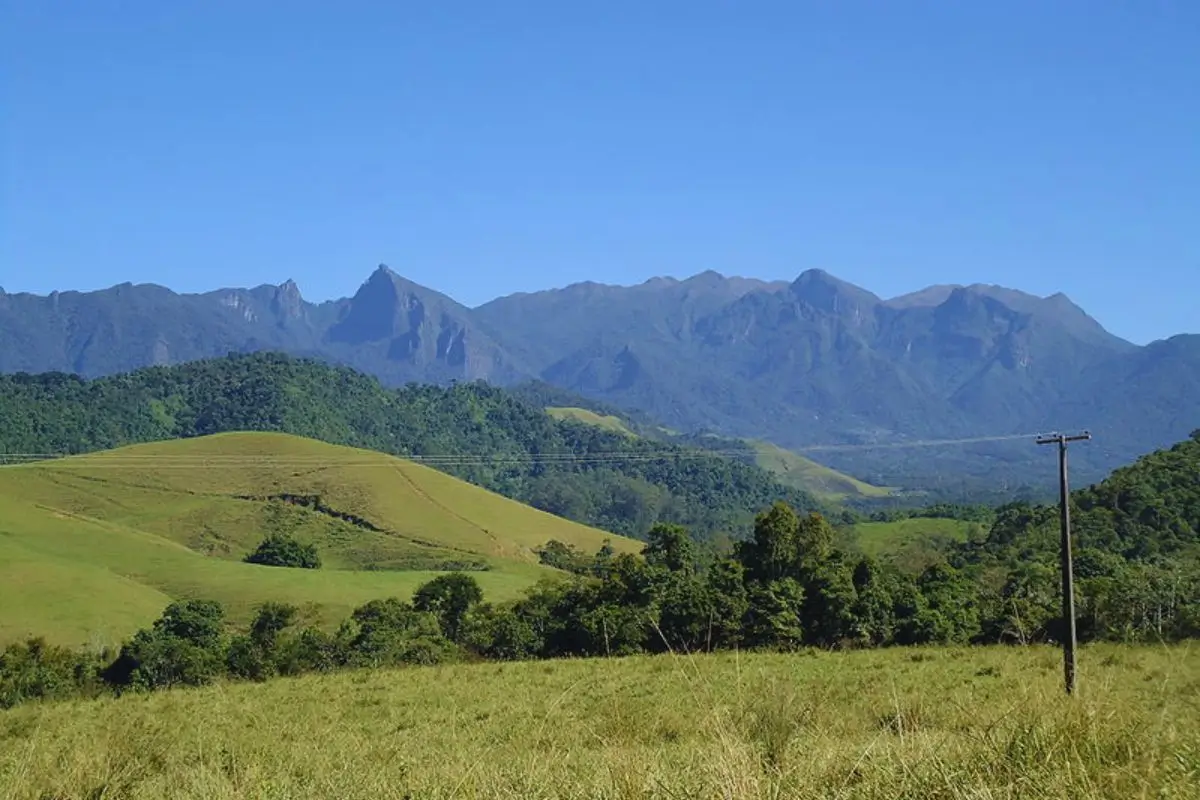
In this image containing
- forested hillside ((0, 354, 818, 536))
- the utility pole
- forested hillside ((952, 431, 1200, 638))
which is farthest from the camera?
forested hillside ((0, 354, 818, 536))

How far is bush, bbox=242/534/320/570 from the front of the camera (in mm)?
91688

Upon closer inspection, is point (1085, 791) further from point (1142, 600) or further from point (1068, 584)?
point (1142, 600)

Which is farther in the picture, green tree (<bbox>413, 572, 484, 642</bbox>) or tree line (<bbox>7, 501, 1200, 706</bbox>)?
green tree (<bbox>413, 572, 484, 642</bbox>)

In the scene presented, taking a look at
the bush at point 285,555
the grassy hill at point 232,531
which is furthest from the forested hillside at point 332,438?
the bush at point 285,555

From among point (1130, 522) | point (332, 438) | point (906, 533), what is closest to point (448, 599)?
point (1130, 522)

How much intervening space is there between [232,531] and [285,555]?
1533 centimetres

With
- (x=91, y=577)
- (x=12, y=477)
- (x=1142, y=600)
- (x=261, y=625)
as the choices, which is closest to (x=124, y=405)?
(x=12, y=477)

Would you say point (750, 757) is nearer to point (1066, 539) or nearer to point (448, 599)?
point (1066, 539)

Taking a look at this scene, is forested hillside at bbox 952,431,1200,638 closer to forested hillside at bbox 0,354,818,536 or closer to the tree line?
the tree line

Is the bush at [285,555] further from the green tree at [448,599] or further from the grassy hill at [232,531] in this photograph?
the green tree at [448,599]

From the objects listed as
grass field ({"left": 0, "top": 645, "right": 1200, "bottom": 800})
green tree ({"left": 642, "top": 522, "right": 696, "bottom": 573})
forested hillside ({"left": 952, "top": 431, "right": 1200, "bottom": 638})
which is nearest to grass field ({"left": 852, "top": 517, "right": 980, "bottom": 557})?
forested hillside ({"left": 952, "top": 431, "right": 1200, "bottom": 638})

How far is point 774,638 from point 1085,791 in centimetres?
3732

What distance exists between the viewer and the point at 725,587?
43625 mm

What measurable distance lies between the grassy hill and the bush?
3498 millimetres
